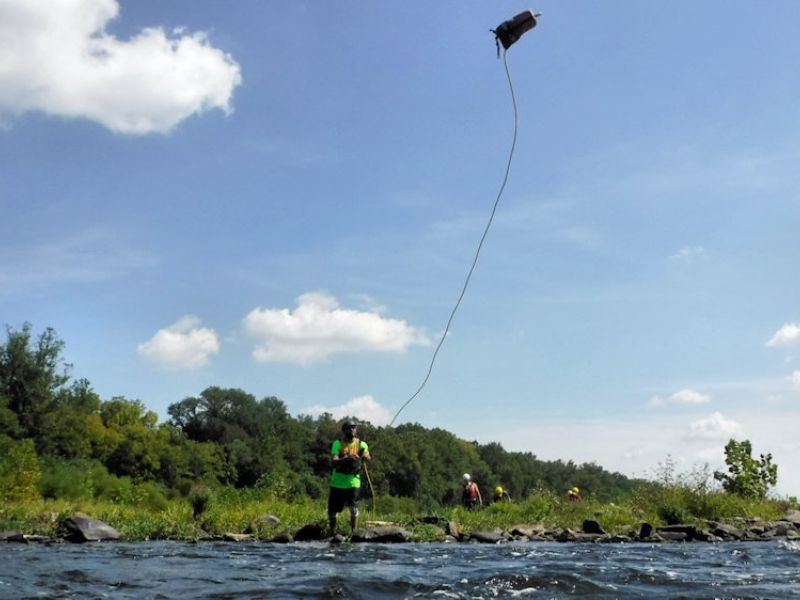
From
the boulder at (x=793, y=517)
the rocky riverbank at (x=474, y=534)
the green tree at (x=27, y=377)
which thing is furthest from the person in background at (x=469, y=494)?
the green tree at (x=27, y=377)

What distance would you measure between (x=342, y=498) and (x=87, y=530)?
4639 mm

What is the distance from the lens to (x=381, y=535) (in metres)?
13.5

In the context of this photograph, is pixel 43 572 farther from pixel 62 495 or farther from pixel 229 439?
pixel 229 439

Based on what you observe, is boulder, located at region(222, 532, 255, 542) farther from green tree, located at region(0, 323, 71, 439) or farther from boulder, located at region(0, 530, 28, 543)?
green tree, located at region(0, 323, 71, 439)

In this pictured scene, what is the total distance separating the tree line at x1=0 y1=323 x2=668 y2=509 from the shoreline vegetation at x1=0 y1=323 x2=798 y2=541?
19 centimetres

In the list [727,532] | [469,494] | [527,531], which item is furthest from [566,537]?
[469,494]

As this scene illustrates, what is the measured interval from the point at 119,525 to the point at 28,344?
58.4 metres

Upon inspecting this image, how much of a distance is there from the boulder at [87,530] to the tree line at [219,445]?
41.5 feet

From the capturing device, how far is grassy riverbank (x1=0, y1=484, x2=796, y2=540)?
14492mm

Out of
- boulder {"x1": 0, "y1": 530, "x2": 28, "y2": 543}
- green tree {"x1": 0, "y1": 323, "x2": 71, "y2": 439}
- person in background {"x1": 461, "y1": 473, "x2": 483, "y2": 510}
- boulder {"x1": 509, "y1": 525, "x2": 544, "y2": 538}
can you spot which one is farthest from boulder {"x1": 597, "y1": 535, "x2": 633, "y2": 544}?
green tree {"x1": 0, "y1": 323, "x2": 71, "y2": 439}

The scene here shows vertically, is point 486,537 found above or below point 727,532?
below

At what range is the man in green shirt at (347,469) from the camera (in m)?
13.2

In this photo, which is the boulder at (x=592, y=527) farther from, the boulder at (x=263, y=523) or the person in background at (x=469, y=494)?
the person in background at (x=469, y=494)

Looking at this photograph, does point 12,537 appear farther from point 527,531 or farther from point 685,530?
point 685,530
